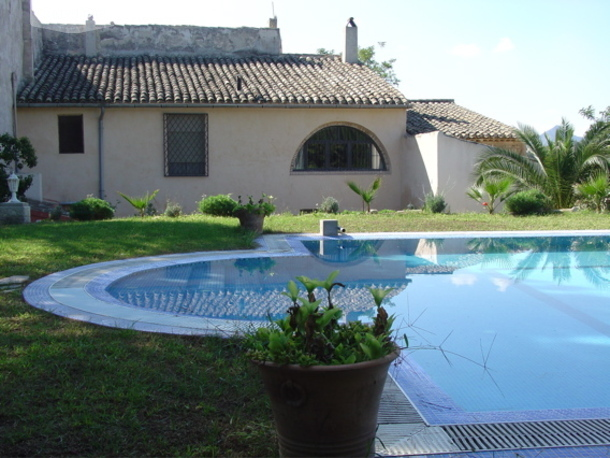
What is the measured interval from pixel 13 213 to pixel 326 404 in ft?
39.7

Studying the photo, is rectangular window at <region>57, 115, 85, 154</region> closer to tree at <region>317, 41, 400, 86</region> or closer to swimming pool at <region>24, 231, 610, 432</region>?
swimming pool at <region>24, 231, 610, 432</region>

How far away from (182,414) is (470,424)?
1.53m

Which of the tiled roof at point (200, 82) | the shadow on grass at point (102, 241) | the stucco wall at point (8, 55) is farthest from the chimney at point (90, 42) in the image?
the shadow on grass at point (102, 241)

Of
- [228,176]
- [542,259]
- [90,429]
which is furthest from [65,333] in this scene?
[228,176]

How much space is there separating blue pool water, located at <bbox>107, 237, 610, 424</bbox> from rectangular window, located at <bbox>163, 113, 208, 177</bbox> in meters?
8.08

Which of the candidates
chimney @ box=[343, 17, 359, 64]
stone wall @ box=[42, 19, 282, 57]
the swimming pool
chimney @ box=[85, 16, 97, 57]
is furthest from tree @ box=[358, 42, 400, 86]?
the swimming pool

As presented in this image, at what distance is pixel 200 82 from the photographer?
1966 centimetres

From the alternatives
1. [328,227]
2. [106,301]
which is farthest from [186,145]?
[106,301]

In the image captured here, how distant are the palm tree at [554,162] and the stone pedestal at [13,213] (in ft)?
38.3

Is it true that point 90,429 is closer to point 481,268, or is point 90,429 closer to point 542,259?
point 481,268

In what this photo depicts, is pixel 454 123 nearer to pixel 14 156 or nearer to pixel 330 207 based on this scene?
pixel 330 207

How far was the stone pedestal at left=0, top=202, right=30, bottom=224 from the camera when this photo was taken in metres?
13.0

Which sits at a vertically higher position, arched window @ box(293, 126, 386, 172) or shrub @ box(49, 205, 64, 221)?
arched window @ box(293, 126, 386, 172)

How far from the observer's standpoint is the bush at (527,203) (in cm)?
1620
